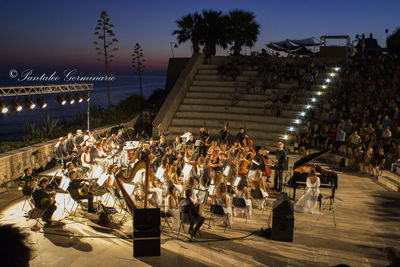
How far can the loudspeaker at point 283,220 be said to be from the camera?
779cm

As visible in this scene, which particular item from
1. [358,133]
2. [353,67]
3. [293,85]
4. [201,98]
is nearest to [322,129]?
[358,133]

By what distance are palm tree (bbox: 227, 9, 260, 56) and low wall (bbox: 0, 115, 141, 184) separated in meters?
17.8

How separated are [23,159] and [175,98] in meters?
10.3

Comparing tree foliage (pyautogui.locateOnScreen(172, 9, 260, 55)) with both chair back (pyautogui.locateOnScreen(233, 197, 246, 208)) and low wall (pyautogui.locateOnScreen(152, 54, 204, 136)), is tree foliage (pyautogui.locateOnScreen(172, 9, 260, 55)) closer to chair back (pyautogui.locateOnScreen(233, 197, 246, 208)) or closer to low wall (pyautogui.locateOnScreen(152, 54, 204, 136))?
low wall (pyautogui.locateOnScreen(152, 54, 204, 136))

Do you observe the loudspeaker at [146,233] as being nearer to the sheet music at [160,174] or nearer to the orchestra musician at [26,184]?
the sheet music at [160,174]

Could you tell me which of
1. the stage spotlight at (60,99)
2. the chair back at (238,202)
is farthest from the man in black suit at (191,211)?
the stage spotlight at (60,99)

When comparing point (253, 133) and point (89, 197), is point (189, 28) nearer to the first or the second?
point (253, 133)

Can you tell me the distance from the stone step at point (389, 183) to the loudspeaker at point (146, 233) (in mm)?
8698

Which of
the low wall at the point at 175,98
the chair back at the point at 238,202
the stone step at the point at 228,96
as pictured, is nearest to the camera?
the chair back at the point at 238,202

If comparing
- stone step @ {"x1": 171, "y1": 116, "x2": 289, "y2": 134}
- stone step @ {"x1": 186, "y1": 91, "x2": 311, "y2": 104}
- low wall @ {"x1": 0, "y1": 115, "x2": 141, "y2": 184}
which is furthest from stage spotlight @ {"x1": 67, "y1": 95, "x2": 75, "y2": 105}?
stone step @ {"x1": 186, "y1": 91, "x2": 311, "y2": 104}

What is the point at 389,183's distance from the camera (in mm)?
12102

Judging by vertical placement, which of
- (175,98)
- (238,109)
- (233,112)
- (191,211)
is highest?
(175,98)

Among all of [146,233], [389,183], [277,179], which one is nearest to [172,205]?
[146,233]

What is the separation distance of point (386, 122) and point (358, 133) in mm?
1231
